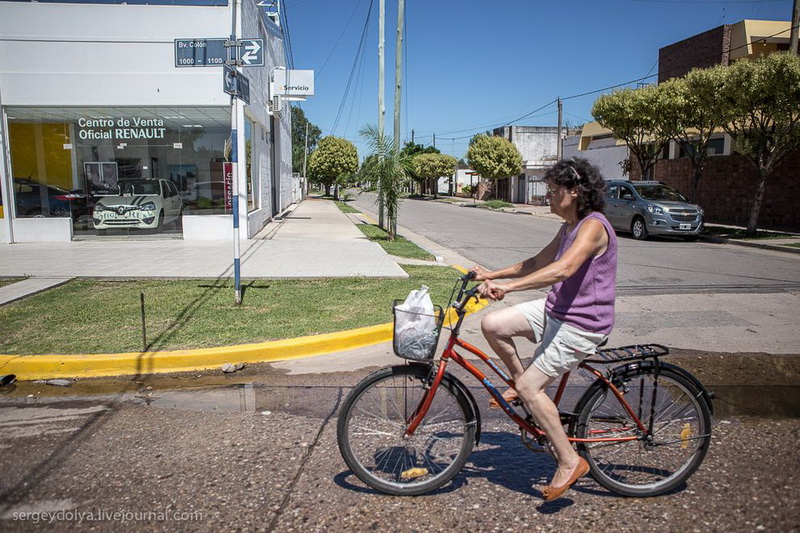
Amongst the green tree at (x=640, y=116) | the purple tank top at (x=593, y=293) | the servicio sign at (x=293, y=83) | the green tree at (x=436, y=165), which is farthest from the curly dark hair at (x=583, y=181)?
the green tree at (x=436, y=165)

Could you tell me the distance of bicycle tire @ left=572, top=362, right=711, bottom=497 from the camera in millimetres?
3295

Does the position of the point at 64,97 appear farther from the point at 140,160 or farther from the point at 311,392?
the point at 311,392

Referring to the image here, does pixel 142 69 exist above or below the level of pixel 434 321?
above

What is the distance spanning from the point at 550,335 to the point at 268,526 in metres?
1.78

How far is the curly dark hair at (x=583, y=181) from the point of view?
128 inches

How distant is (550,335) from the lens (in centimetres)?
322

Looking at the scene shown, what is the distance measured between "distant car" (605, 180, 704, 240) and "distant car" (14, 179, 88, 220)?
14.1 metres

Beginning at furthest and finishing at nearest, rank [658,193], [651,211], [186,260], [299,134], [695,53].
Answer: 1. [299,134]
2. [695,53]
3. [658,193]
4. [651,211]
5. [186,260]

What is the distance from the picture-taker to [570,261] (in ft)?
9.99

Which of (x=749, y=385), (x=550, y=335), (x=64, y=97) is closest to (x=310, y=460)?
(x=550, y=335)

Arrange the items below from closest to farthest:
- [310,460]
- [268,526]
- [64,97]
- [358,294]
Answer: [268,526] < [310,460] < [358,294] < [64,97]

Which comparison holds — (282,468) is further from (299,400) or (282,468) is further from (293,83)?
(293,83)

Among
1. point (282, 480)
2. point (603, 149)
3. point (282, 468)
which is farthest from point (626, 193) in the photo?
point (282, 480)

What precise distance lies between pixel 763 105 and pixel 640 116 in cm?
620
